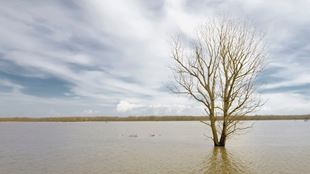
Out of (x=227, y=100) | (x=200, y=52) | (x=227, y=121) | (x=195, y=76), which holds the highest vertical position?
(x=200, y=52)

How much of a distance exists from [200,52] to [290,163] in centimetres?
1048

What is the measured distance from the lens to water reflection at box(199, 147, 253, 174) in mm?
14943

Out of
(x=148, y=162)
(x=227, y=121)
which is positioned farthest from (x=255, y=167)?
(x=227, y=121)

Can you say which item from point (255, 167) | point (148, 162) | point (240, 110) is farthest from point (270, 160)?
point (148, 162)

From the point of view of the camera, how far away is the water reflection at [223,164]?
14.9 m

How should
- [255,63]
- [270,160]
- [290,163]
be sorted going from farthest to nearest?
1. [255,63]
2. [270,160]
3. [290,163]

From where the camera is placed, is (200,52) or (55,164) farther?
(200,52)

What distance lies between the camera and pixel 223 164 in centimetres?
1670

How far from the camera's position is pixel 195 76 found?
2364cm

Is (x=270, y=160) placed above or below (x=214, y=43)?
below

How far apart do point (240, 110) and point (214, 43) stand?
219 inches

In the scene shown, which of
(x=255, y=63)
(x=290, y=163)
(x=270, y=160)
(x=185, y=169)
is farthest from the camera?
(x=255, y=63)

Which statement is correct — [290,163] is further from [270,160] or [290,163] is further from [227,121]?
[227,121]

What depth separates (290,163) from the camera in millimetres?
16578
